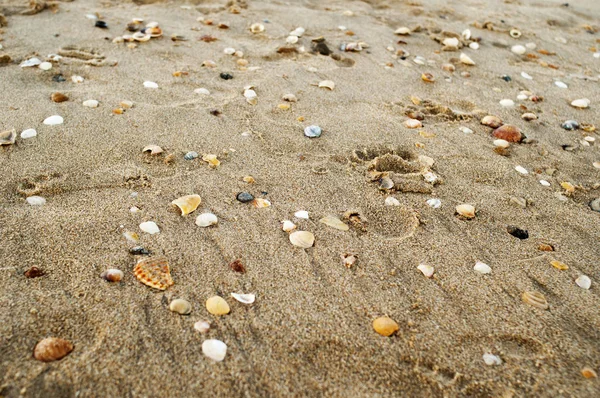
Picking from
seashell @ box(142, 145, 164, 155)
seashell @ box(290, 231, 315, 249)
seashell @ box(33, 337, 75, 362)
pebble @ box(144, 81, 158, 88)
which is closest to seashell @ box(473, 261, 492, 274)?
seashell @ box(290, 231, 315, 249)

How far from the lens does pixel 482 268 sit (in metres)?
2.21

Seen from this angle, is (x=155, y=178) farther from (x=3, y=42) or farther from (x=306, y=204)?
(x=3, y=42)

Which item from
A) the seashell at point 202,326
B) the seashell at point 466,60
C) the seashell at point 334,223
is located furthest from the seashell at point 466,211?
the seashell at point 466,60

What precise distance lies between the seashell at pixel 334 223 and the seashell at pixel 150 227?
0.81 m

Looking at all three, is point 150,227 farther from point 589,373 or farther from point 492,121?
point 492,121

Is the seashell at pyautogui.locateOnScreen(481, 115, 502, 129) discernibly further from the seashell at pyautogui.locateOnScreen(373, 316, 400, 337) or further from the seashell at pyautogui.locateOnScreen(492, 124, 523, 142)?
the seashell at pyautogui.locateOnScreen(373, 316, 400, 337)

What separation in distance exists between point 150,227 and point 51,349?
0.75 meters

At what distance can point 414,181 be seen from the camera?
2.74m

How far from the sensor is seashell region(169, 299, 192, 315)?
1.85 m

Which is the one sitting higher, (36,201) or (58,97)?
(58,97)

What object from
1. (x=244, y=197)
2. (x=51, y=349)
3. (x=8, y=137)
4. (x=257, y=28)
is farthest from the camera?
(x=257, y=28)

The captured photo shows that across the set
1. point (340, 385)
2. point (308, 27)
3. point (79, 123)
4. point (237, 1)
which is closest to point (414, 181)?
point (340, 385)

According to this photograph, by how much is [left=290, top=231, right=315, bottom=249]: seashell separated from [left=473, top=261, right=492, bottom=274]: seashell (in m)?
0.77

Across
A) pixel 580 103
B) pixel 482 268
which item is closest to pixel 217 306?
pixel 482 268
